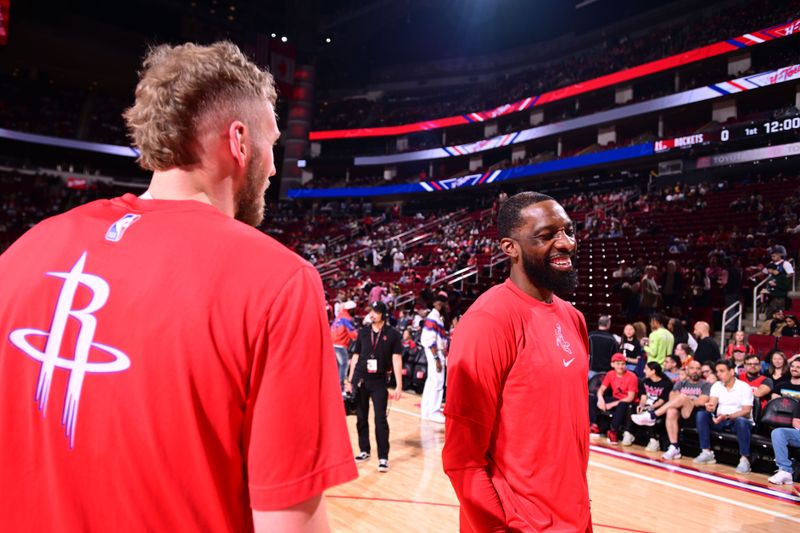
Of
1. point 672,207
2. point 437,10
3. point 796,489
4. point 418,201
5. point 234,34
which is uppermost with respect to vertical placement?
point 437,10

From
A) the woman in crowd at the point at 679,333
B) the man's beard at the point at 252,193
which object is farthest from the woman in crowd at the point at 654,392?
the man's beard at the point at 252,193

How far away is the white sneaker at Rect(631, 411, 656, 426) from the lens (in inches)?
309

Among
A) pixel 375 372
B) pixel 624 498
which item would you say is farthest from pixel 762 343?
pixel 375 372

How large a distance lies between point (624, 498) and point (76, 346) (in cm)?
612

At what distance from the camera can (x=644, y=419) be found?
25.8 ft

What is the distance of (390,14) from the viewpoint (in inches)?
1458

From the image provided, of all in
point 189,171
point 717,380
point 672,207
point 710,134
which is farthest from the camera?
point 710,134

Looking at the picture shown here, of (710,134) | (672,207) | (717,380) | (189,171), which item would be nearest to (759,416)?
(717,380)

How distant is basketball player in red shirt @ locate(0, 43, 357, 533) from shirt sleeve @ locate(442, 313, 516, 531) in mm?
1132

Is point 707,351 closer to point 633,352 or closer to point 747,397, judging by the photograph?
point 633,352

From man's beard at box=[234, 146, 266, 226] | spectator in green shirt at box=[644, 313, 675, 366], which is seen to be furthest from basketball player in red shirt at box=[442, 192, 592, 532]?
spectator in green shirt at box=[644, 313, 675, 366]

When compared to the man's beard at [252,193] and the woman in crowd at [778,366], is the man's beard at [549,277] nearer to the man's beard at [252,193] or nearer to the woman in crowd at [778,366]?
the man's beard at [252,193]

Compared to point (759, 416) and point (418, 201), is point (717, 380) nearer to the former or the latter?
point (759, 416)

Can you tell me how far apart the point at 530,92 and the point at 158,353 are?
3444cm
